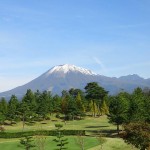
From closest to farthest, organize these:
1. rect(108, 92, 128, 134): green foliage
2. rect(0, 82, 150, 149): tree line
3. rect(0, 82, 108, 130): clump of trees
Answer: rect(0, 82, 150, 149): tree line → rect(108, 92, 128, 134): green foliage → rect(0, 82, 108, 130): clump of trees

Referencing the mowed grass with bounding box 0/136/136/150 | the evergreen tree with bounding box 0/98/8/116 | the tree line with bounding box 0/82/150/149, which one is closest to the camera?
the tree line with bounding box 0/82/150/149

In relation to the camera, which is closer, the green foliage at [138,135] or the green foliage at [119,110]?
the green foliage at [138,135]

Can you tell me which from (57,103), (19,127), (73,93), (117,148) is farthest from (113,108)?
(73,93)

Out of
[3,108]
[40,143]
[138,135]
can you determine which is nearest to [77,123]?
[3,108]

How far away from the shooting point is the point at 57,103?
136 m

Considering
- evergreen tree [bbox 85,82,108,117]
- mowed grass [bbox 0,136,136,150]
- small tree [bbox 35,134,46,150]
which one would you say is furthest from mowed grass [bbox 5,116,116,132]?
small tree [bbox 35,134,46,150]

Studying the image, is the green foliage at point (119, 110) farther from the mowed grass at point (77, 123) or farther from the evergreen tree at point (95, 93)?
the evergreen tree at point (95, 93)

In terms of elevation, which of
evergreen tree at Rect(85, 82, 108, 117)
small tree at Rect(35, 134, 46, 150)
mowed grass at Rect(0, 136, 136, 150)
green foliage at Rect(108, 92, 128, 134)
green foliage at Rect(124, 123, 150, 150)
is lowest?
mowed grass at Rect(0, 136, 136, 150)

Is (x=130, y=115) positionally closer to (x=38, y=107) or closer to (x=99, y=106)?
(x=38, y=107)

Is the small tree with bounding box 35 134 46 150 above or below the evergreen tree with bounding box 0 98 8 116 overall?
below

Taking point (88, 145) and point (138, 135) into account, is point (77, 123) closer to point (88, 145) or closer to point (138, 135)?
point (88, 145)

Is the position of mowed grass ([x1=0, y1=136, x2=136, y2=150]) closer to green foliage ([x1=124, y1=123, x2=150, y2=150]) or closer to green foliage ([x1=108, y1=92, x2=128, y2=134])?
green foliage ([x1=108, y1=92, x2=128, y2=134])

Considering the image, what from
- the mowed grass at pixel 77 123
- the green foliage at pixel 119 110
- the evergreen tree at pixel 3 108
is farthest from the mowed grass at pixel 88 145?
the evergreen tree at pixel 3 108

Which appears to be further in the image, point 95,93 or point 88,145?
point 95,93
